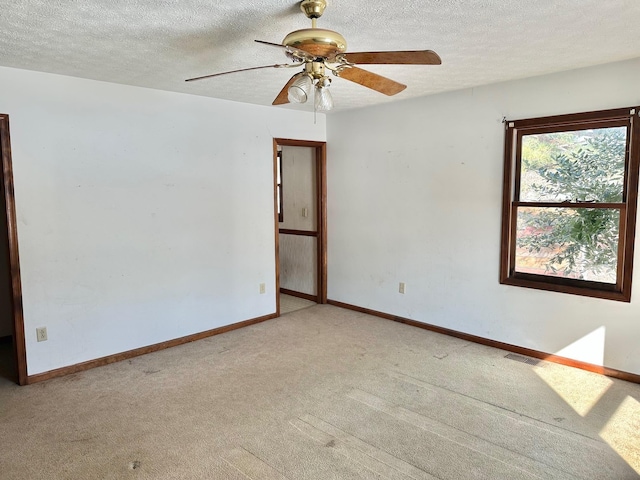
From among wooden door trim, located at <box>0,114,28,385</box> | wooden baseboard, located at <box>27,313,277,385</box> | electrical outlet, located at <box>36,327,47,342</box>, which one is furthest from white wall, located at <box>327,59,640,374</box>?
wooden door trim, located at <box>0,114,28,385</box>

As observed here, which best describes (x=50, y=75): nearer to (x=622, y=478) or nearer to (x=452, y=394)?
(x=452, y=394)

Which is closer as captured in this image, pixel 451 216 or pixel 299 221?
pixel 451 216

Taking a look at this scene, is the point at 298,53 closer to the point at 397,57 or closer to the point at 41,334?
the point at 397,57

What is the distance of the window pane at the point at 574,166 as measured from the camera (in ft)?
10.4

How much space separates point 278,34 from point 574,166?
2.46 meters

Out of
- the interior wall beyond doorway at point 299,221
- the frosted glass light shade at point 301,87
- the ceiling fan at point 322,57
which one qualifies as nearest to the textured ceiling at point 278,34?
the ceiling fan at point 322,57

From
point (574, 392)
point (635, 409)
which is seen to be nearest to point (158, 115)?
point (574, 392)

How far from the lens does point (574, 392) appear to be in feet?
9.83

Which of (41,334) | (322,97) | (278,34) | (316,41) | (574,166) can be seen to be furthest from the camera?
(574,166)

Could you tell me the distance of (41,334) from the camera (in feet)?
10.6

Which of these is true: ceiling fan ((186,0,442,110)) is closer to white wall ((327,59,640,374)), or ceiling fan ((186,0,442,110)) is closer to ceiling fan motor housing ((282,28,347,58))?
ceiling fan motor housing ((282,28,347,58))

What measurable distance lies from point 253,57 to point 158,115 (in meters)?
1.36

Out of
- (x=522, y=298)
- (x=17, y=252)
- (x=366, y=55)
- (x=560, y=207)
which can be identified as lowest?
(x=522, y=298)

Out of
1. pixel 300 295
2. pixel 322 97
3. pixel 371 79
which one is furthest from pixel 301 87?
pixel 300 295
